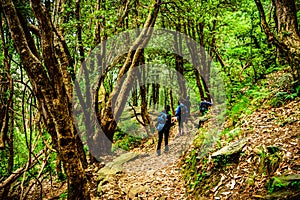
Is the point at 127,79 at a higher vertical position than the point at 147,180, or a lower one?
higher

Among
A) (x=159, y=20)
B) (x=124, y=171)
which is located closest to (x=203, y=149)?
(x=124, y=171)

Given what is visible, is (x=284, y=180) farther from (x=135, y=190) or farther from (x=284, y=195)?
(x=135, y=190)

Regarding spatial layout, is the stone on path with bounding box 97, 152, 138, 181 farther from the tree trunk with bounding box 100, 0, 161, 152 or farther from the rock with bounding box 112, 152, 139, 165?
the tree trunk with bounding box 100, 0, 161, 152

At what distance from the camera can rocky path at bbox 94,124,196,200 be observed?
7.08 meters

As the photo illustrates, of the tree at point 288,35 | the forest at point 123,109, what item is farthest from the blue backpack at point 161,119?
the tree at point 288,35

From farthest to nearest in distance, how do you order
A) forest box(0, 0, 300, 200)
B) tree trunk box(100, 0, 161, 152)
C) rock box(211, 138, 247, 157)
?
tree trunk box(100, 0, 161, 152) → rock box(211, 138, 247, 157) → forest box(0, 0, 300, 200)

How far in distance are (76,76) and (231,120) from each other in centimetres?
544

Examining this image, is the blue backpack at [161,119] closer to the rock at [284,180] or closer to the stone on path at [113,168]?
the stone on path at [113,168]

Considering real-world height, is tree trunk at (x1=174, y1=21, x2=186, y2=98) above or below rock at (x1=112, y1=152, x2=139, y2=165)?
above

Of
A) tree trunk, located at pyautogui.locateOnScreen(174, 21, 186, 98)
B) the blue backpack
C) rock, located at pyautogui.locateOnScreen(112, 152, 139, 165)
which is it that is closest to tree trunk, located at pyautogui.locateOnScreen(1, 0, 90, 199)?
rock, located at pyautogui.locateOnScreen(112, 152, 139, 165)

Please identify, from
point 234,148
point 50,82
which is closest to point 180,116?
point 234,148

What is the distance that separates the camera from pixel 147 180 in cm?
831

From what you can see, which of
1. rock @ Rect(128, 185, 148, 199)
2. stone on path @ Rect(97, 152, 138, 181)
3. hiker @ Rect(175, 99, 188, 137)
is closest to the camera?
rock @ Rect(128, 185, 148, 199)

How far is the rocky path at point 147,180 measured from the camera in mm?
7078
